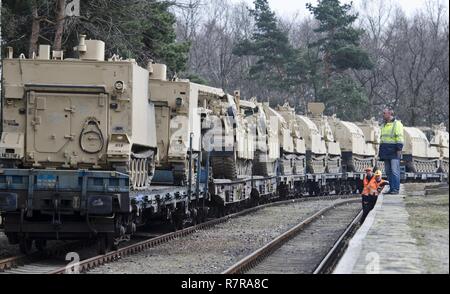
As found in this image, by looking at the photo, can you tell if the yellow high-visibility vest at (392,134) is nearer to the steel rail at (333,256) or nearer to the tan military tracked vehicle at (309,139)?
the steel rail at (333,256)

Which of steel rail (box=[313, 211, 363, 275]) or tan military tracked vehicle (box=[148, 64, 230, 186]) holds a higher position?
tan military tracked vehicle (box=[148, 64, 230, 186])

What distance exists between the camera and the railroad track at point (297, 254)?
15.9 meters

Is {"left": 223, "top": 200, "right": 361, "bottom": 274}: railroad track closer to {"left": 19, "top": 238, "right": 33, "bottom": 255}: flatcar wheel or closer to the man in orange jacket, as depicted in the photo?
the man in orange jacket

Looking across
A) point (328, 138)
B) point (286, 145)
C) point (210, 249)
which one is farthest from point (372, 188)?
point (328, 138)

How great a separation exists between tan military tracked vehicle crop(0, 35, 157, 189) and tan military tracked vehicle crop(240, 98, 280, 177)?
1227 cm

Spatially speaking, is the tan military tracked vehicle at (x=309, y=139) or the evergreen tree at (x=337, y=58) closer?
the tan military tracked vehicle at (x=309, y=139)

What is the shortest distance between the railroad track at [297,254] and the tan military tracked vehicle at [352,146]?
19763 mm

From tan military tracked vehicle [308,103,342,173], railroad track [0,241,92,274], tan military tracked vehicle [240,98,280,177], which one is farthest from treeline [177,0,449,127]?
railroad track [0,241,92,274]

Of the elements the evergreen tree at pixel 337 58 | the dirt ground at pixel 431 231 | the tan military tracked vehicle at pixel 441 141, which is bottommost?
the dirt ground at pixel 431 231

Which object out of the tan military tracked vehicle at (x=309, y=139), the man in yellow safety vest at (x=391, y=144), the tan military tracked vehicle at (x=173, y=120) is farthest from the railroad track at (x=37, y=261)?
the tan military tracked vehicle at (x=309, y=139)

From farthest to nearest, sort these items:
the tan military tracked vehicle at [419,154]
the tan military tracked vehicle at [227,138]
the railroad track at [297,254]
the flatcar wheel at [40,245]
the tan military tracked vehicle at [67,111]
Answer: the tan military tracked vehicle at [419,154] → the tan military tracked vehicle at [227,138] → the flatcar wheel at [40,245] → the tan military tracked vehicle at [67,111] → the railroad track at [297,254]

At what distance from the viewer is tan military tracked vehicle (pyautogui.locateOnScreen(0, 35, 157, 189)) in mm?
17484

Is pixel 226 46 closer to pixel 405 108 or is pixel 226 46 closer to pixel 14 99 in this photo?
pixel 405 108

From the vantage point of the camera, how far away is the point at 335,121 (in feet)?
152
